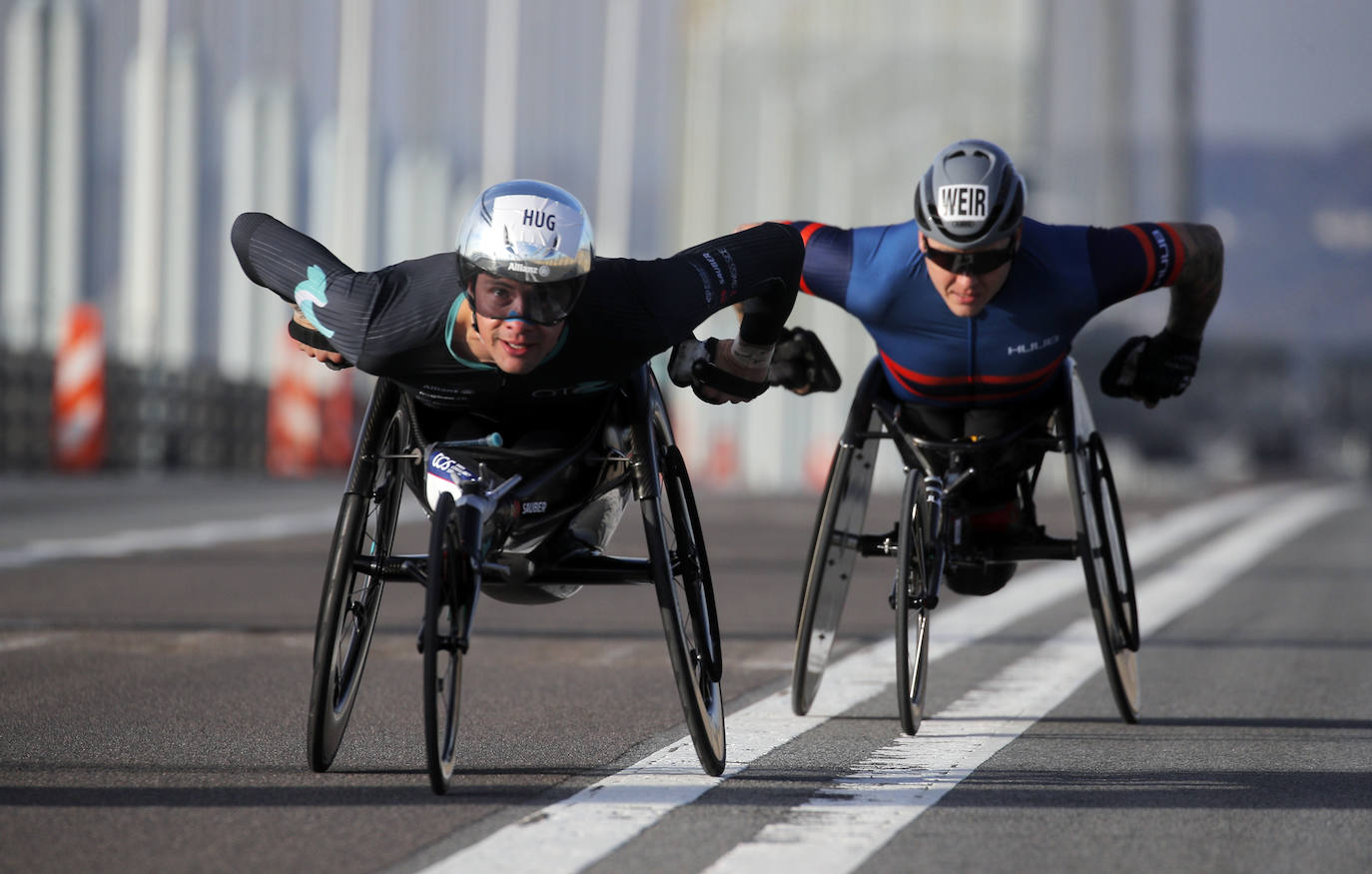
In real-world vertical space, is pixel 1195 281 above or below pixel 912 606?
above

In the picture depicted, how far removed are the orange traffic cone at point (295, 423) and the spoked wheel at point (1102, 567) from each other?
74.9 feet

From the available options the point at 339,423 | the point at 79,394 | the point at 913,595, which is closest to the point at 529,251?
the point at 913,595

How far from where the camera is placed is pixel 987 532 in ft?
24.6

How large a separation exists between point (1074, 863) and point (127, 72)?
96.4 ft

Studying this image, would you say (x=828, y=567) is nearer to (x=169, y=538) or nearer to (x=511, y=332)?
(x=511, y=332)

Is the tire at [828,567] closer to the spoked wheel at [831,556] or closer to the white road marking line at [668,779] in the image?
the spoked wheel at [831,556]

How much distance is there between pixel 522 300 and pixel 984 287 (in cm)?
213

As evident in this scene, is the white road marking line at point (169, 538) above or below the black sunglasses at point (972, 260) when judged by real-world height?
below

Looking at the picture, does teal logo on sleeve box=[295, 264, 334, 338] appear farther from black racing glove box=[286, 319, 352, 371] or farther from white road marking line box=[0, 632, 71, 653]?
white road marking line box=[0, 632, 71, 653]

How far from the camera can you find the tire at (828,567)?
716cm

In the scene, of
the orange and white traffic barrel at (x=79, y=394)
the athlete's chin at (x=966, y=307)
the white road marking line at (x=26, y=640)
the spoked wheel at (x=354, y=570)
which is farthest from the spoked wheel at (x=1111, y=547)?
the orange and white traffic barrel at (x=79, y=394)

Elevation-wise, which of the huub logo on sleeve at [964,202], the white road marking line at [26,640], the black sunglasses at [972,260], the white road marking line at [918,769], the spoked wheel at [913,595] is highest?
the huub logo on sleeve at [964,202]

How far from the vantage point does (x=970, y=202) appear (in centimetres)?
687

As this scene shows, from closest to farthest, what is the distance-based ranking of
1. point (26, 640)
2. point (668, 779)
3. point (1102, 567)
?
point (668, 779), point (1102, 567), point (26, 640)
